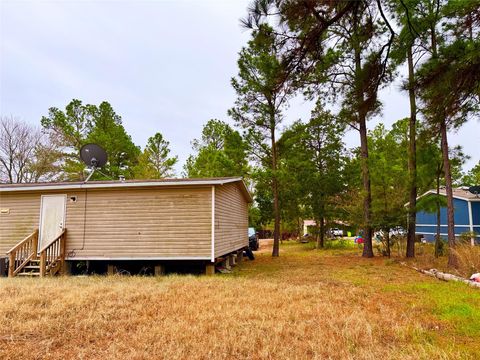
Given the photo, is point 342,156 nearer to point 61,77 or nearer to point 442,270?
point 442,270

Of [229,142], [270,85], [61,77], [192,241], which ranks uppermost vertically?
[61,77]

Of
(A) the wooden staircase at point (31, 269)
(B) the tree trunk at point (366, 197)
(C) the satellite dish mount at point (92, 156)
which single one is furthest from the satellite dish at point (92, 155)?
(B) the tree trunk at point (366, 197)

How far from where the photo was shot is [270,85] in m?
4.01

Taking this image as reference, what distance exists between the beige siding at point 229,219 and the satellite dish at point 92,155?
15.5 ft

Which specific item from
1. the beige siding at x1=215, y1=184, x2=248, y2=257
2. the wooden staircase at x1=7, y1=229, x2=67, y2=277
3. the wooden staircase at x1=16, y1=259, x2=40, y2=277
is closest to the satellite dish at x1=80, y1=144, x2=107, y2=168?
the wooden staircase at x1=7, y1=229, x2=67, y2=277

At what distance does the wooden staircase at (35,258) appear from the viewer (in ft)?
29.1

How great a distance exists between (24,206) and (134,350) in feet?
28.1

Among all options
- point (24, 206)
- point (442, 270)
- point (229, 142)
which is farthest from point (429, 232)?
point (24, 206)

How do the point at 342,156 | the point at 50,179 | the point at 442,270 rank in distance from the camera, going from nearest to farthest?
the point at 442,270, the point at 342,156, the point at 50,179

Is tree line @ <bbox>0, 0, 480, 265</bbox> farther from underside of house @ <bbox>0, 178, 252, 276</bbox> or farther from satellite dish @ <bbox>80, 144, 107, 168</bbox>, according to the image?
satellite dish @ <bbox>80, 144, 107, 168</bbox>

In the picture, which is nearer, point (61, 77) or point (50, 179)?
point (61, 77)

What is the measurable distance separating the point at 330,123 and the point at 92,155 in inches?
482

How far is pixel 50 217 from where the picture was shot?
9.72 meters

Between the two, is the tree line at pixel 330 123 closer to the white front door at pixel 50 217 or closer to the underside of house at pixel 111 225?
the underside of house at pixel 111 225
